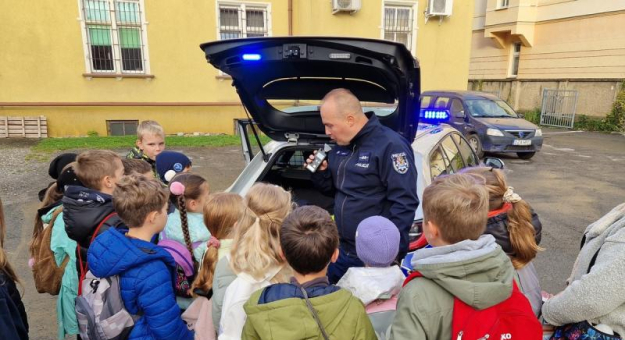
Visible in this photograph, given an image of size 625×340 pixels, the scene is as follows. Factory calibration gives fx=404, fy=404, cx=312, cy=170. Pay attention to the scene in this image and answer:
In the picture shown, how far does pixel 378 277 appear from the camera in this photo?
68.5 inches

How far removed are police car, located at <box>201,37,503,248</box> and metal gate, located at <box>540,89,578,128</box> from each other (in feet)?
55.9

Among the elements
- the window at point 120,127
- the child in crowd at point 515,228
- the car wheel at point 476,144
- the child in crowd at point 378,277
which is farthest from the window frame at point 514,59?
the child in crowd at point 378,277

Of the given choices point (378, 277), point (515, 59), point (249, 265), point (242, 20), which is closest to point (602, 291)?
point (378, 277)

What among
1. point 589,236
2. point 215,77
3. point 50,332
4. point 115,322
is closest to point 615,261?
point 589,236

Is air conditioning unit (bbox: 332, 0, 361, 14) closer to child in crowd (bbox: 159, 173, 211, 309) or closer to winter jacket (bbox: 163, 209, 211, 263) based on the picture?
child in crowd (bbox: 159, 173, 211, 309)

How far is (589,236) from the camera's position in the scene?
6.27 ft

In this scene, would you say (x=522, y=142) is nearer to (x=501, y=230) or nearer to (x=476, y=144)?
(x=476, y=144)

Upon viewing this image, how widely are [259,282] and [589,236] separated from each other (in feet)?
5.11

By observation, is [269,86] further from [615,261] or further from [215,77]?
[215,77]

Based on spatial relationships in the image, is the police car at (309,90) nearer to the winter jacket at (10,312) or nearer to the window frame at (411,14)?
the winter jacket at (10,312)

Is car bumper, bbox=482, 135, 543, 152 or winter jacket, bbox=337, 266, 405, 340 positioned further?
car bumper, bbox=482, 135, 543, 152

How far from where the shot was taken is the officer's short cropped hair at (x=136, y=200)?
1966 mm

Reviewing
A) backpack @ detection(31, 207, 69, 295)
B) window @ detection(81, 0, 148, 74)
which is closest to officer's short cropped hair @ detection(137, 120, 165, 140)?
backpack @ detection(31, 207, 69, 295)

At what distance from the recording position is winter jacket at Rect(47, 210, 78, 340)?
2383 millimetres
